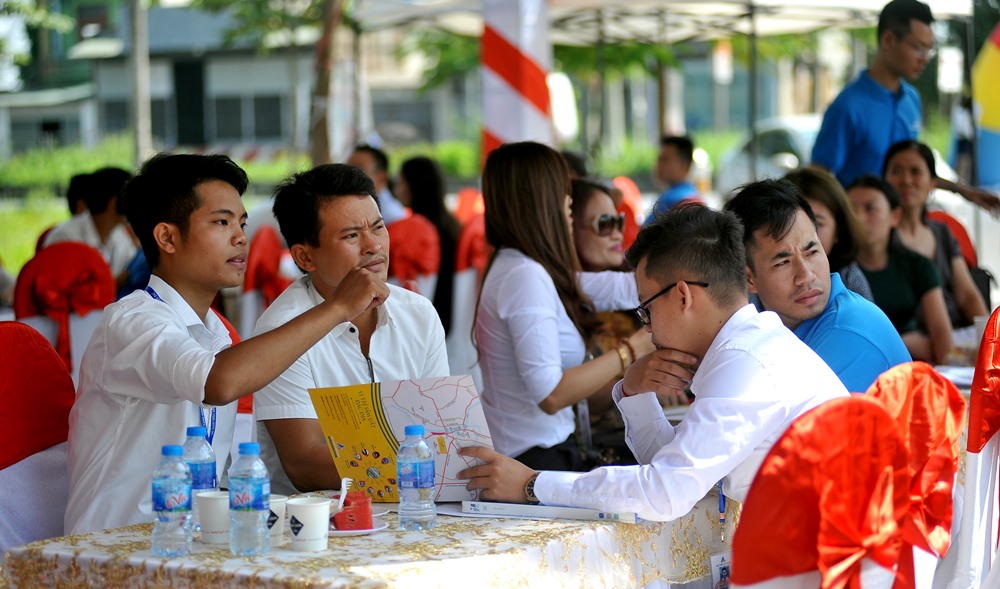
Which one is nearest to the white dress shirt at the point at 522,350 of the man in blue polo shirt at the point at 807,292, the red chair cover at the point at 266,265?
the man in blue polo shirt at the point at 807,292

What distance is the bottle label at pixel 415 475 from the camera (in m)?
2.26

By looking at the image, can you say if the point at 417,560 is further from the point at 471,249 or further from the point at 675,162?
the point at 675,162

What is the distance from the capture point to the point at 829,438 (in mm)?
1834

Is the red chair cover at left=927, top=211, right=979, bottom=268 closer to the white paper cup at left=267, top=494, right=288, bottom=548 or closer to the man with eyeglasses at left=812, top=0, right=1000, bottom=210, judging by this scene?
the man with eyeglasses at left=812, top=0, right=1000, bottom=210

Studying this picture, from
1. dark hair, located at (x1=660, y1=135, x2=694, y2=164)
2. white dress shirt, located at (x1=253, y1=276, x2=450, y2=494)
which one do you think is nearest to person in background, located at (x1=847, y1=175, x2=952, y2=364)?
white dress shirt, located at (x1=253, y1=276, x2=450, y2=494)

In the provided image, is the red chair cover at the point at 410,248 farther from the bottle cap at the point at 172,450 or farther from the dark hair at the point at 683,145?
the bottle cap at the point at 172,450

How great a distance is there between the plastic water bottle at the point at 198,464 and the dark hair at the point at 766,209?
1.41 m

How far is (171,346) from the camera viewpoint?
2.42 meters

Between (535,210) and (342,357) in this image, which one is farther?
(535,210)

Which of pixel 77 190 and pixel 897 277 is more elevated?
pixel 77 190

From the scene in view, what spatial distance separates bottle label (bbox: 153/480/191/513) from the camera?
2062 millimetres

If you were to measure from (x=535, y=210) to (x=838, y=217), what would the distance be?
1.07 meters

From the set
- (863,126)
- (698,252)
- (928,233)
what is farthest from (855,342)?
(863,126)

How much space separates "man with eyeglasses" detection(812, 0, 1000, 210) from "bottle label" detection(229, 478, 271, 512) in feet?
13.8
